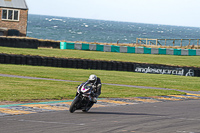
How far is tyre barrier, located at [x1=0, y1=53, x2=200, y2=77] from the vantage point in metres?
30.7

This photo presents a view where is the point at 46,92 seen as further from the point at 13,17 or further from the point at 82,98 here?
the point at 13,17

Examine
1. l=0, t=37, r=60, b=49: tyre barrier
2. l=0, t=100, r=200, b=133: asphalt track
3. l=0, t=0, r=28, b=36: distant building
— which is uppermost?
l=0, t=0, r=28, b=36: distant building

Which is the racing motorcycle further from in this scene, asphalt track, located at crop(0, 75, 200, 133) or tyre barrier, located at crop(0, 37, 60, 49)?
tyre barrier, located at crop(0, 37, 60, 49)

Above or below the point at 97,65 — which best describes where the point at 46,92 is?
below

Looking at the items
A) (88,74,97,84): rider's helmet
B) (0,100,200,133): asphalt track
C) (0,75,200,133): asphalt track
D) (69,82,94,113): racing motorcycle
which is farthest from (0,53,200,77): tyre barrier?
(88,74,97,84): rider's helmet

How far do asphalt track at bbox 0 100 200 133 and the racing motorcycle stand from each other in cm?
19

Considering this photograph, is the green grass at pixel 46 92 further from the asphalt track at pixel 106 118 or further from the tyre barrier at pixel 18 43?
the tyre barrier at pixel 18 43

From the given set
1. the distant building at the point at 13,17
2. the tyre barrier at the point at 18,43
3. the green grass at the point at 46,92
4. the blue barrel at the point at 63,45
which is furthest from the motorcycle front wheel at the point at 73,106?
the distant building at the point at 13,17

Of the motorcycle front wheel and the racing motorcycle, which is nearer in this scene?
the racing motorcycle

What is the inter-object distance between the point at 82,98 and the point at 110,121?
153 centimetres

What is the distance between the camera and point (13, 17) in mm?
57500

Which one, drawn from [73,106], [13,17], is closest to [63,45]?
[13,17]

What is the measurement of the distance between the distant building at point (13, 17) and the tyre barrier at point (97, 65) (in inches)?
1035

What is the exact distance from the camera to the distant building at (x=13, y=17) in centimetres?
5669
